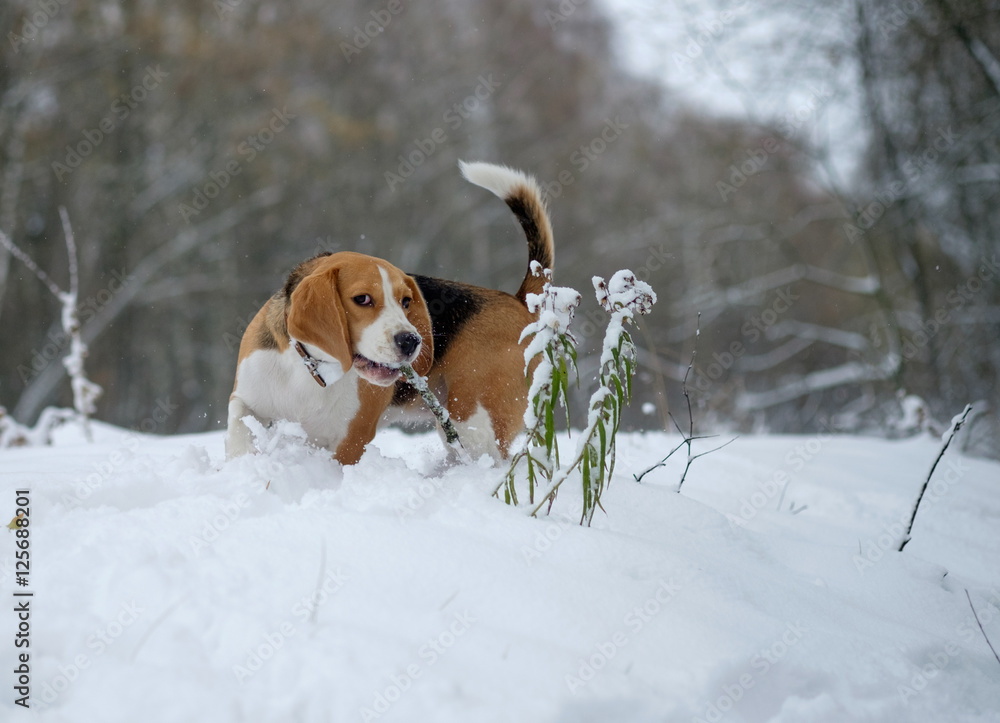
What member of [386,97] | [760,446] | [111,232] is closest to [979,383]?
[760,446]

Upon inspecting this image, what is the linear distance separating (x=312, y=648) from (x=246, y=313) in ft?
49.8

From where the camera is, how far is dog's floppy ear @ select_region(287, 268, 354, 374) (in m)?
2.87

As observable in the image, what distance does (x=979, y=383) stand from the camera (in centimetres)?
983

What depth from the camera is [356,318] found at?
2971 mm

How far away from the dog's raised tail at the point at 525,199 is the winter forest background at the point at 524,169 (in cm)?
113

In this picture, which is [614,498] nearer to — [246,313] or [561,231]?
[246,313]

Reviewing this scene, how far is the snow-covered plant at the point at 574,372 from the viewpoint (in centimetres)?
214
